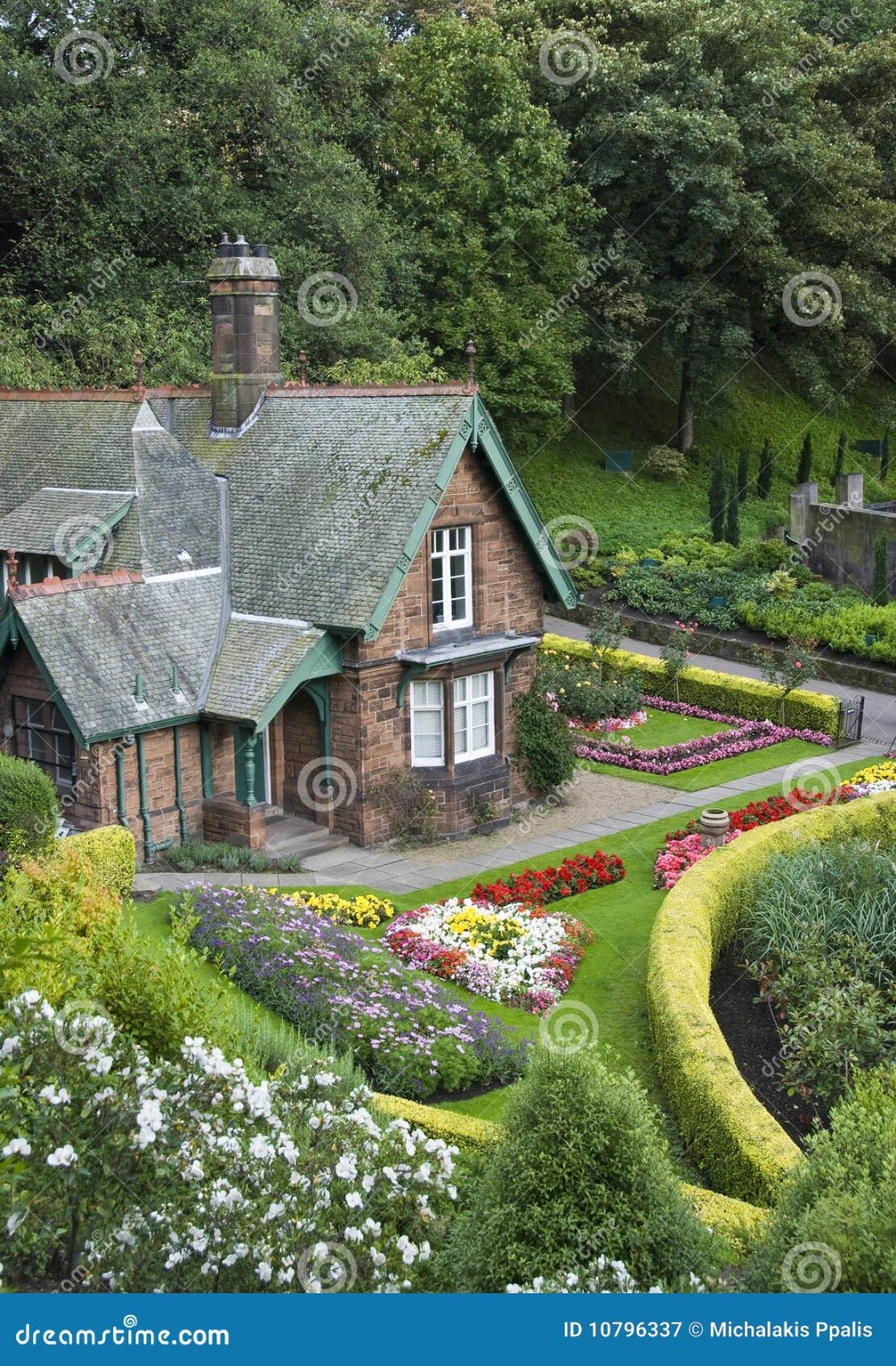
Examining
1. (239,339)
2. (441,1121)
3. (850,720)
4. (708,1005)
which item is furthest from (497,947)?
(850,720)

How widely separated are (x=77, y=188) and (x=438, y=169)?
11537 millimetres

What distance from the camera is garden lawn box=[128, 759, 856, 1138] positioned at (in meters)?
17.2

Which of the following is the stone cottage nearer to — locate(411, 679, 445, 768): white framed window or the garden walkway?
locate(411, 679, 445, 768): white framed window

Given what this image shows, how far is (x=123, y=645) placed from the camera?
953 inches

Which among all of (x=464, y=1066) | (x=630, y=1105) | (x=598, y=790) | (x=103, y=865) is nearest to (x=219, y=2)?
(x=598, y=790)

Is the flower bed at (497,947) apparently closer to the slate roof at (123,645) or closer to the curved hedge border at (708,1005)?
the curved hedge border at (708,1005)

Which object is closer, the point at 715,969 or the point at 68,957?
the point at 68,957

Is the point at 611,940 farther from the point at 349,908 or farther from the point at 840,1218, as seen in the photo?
the point at 840,1218

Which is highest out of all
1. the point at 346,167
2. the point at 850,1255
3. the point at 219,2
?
the point at 219,2

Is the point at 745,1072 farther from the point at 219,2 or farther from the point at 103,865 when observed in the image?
the point at 219,2

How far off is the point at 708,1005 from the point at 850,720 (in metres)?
16.3

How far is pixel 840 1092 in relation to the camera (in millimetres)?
15688

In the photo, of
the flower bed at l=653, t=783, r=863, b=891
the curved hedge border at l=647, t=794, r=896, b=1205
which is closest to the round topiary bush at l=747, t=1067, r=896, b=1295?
the curved hedge border at l=647, t=794, r=896, b=1205

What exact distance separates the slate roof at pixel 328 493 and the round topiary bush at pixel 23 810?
6248mm
